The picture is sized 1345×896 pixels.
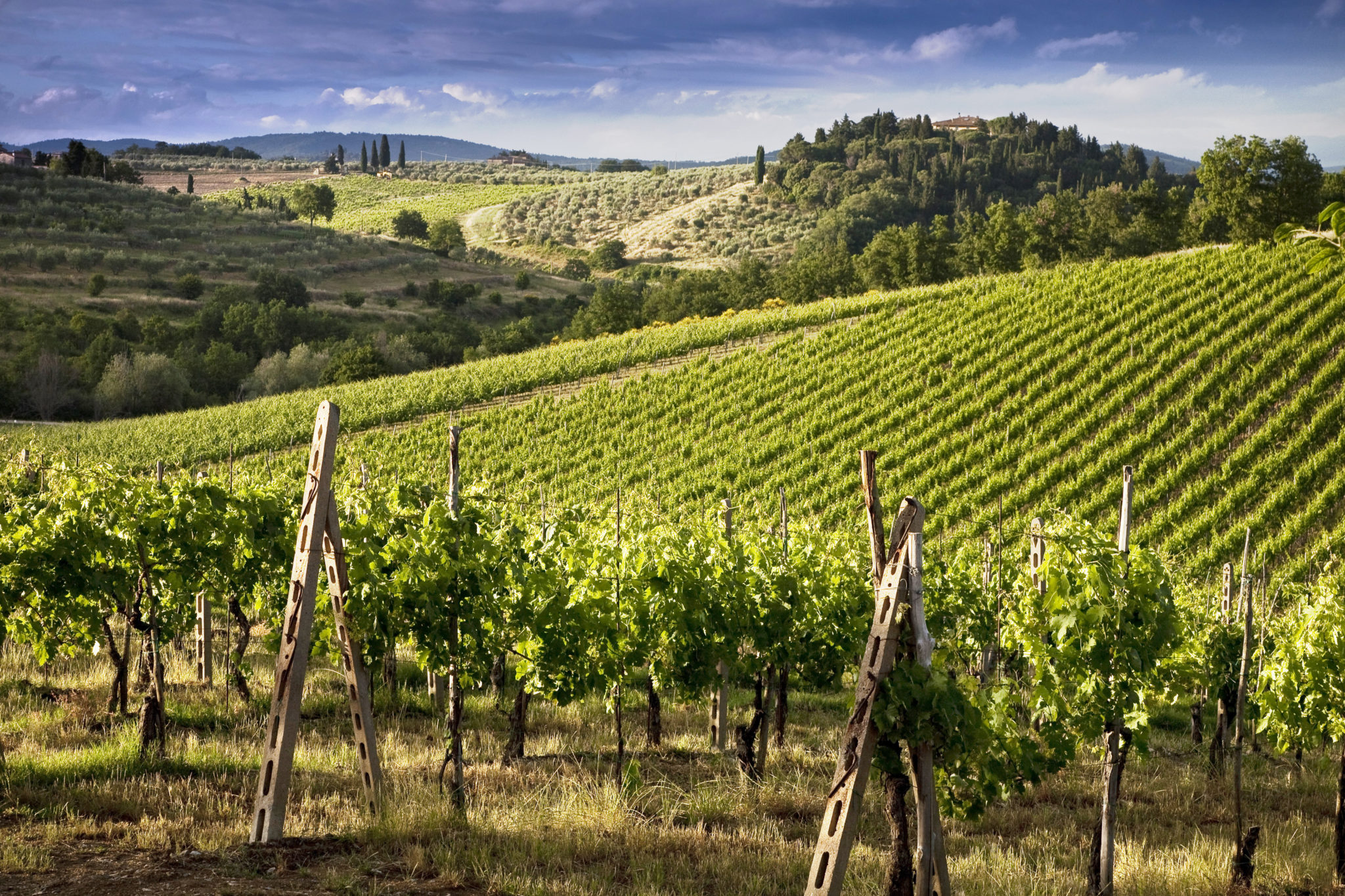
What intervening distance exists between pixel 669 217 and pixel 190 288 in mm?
71273

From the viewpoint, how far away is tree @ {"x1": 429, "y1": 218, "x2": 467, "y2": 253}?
93375 mm

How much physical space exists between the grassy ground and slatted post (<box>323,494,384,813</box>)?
22 centimetres

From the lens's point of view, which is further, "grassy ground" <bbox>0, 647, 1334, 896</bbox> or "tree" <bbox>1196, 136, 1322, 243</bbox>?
"tree" <bbox>1196, 136, 1322, 243</bbox>

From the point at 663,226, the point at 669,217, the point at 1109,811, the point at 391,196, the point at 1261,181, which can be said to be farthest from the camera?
the point at 391,196

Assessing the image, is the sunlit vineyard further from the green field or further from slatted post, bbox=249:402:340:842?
slatted post, bbox=249:402:340:842

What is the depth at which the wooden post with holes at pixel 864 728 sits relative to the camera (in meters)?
4.11

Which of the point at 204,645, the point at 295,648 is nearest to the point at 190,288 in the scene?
the point at 204,645

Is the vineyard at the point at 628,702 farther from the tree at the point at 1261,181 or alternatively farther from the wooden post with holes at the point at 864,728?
the tree at the point at 1261,181

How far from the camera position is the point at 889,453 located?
23.6 m

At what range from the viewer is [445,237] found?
9562 centimetres

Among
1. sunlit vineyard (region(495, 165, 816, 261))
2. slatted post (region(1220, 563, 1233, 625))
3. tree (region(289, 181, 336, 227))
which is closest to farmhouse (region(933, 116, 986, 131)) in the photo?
sunlit vineyard (region(495, 165, 816, 261))

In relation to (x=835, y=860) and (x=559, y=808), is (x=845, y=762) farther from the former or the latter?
(x=559, y=808)

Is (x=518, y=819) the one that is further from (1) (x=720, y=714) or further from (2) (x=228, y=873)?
(1) (x=720, y=714)

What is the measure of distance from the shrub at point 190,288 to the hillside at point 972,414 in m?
28.0
